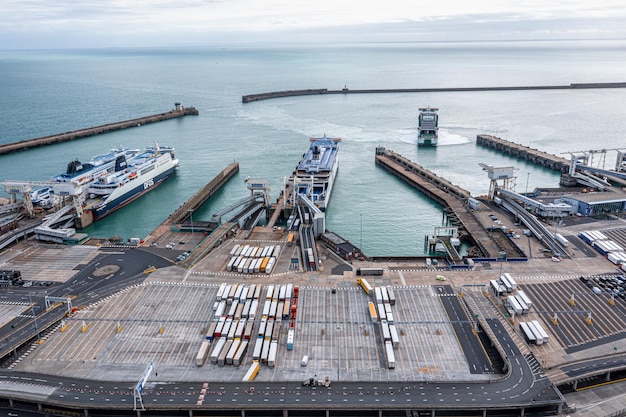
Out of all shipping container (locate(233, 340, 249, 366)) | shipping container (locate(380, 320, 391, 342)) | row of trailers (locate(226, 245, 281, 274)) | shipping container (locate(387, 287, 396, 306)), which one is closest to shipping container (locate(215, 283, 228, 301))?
row of trailers (locate(226, 245, 281, 274))

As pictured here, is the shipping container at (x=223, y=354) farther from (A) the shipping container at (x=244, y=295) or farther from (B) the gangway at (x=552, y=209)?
(B) the gangway at (x=552, y=209)

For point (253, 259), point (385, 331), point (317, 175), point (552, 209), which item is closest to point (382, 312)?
point (385, 331)

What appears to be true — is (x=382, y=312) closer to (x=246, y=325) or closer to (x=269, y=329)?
(x=269, y=329)

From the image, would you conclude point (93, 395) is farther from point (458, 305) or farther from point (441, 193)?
point (441, 193)

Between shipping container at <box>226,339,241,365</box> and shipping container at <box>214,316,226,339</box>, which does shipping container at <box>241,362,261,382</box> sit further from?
shipping container at <box>214,316,226,339</box>

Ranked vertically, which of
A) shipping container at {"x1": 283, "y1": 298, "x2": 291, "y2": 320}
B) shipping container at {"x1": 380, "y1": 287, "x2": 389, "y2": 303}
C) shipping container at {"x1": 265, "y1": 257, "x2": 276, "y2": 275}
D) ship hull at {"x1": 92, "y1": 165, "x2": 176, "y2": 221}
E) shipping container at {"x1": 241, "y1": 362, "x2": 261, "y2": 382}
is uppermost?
ship hull at {"x1": 92, "y1": 165, "x2": 176, "y2": 221}

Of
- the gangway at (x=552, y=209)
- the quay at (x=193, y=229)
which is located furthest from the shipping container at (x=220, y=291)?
the gangway at (x=552, y=209)
